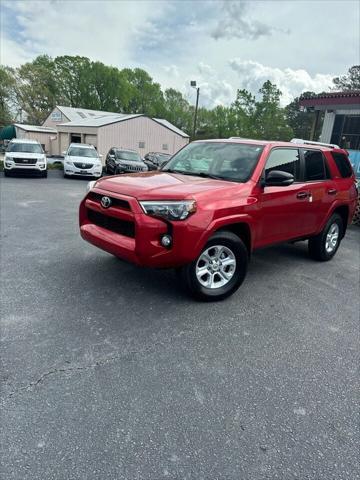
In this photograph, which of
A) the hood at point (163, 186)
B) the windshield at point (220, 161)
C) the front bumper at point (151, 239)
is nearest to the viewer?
the front bumper at point (151, 239)

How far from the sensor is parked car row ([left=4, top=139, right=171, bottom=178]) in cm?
1517

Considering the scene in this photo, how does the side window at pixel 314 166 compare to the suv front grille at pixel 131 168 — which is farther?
the suv front grille at pixel 131 168

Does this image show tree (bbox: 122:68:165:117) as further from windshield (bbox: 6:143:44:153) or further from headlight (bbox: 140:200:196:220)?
headlight (bbox: 140:200:196:220)


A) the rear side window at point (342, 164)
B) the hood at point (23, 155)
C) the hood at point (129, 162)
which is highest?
the rear side window at point (342, 164)

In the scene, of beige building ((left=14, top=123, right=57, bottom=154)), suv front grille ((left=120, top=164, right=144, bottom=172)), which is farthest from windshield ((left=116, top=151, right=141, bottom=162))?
beige building ((left=14, top=123, right=57, bottom=154))

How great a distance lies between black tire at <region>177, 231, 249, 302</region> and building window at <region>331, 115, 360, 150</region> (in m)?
13.4

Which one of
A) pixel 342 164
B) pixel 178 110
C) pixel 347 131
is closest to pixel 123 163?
pixel 347 131

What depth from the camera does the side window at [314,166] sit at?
16.6 feet

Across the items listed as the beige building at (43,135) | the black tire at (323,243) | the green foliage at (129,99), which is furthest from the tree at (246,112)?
the black tire at (323,243)

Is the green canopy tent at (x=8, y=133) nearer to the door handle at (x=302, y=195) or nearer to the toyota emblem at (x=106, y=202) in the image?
the toyota emblem at (x=106, y=202)

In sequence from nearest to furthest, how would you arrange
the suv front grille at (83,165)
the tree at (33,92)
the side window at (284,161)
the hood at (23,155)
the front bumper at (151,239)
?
the front bumper at (151,239) < the side window at (284,161) < the hood at (23,155) < the suv front grille at (83,165) < the tree at (33,92)

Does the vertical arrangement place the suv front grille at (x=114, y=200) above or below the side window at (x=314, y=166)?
below

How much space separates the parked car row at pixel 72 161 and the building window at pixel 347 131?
7.80 m

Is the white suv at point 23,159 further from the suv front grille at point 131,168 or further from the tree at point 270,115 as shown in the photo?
the tree at point 270,115
